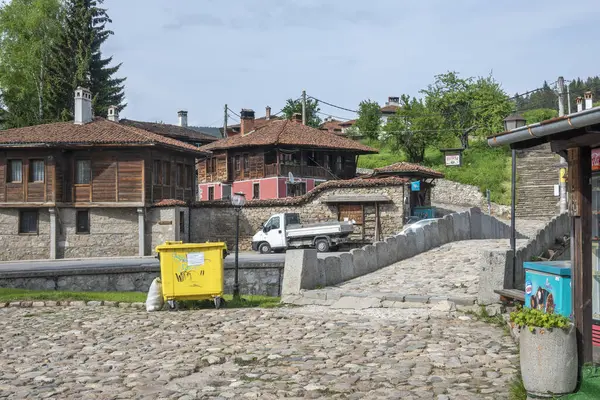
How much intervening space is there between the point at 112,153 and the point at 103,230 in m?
4.00

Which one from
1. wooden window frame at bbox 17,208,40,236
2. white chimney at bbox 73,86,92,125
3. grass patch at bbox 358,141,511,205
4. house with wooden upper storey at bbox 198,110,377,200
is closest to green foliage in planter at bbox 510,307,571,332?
wooden window frame at bbox 17,208,40,236

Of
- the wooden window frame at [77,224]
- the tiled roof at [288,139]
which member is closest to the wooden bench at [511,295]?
the wooden window frame at [77,224]

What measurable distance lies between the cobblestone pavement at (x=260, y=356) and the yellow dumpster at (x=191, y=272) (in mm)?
928

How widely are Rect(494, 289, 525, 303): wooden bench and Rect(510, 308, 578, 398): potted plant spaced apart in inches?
174

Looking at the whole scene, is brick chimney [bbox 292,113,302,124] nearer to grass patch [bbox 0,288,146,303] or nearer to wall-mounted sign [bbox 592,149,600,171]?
grass patch [bbox 0,288,146,303]

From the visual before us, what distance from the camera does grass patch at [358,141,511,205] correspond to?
48.2m

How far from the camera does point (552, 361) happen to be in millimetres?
5945

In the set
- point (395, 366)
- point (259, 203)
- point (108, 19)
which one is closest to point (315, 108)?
point (108, 19)

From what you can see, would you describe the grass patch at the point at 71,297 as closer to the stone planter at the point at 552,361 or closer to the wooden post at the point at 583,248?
the wooden post at the point at 583,248

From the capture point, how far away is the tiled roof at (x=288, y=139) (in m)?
43.5

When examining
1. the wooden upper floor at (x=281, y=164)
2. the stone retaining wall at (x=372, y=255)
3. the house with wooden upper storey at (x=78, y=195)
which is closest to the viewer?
the stone retaining wall at (x=372, y=255)

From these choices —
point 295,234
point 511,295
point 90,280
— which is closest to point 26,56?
point 295,234

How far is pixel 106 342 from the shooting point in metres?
10.0

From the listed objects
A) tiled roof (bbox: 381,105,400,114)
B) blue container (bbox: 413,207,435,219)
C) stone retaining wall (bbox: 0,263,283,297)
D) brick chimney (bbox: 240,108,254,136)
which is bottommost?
stone retaining wall (bbox: 0,263,283,297)
